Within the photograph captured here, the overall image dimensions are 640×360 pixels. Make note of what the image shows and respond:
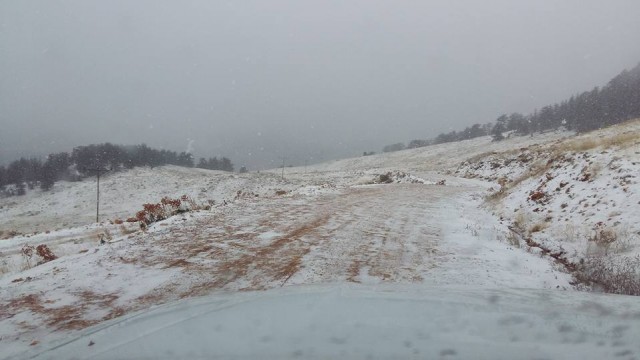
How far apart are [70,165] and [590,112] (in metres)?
104

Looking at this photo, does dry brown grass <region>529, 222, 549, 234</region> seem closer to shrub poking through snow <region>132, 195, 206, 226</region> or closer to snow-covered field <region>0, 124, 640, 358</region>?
snow-covered field <region>0, 124, 640, 358</region>

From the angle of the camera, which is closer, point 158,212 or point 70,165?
point 158,212

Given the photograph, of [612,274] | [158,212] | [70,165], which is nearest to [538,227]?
[612,274]

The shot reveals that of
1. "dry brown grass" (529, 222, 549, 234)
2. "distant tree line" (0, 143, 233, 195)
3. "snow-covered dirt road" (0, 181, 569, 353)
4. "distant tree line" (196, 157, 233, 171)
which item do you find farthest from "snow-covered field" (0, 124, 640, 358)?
"distant tree line" (196, 157, 233, 171)

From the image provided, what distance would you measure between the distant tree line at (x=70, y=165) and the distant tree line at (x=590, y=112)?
8069cm

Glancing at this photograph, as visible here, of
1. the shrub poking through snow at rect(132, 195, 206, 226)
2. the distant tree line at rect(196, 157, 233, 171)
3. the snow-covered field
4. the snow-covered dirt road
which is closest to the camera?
the snow-covered field

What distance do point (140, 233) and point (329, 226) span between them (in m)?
3.80

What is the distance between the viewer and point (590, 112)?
8319 centimetres

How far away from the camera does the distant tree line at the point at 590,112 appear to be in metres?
78.5

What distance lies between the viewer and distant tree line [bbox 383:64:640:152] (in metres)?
78.5

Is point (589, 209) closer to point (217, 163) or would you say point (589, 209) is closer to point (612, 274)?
point (612, 274)

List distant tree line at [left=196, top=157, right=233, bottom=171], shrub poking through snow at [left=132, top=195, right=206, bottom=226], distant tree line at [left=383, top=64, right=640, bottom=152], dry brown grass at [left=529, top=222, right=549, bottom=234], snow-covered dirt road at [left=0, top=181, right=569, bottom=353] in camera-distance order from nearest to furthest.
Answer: snow-covered dirt road at [left=0, top=181, right=569, bottom=353]
dry brown grass at [left=529, top=222, right=549, bottom=234]
shrub poking through snow at [left=132, top=195, right=206, bottom=226]
distant tree line at [left=383, top=64, right=640, bottom=152]
distant tree line at [left=196, top=157, right=233, bottom=171]

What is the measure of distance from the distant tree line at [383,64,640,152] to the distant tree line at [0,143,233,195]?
80691 millimetres

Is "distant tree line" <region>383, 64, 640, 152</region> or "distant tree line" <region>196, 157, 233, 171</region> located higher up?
"distant tree line" <region>383, 64, 640, 152</region>
